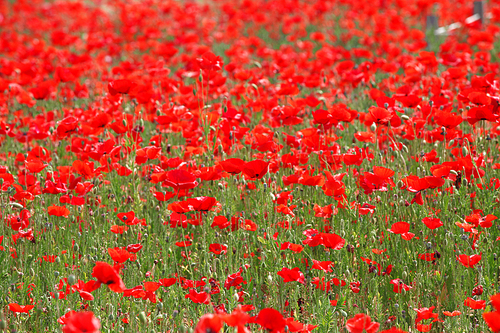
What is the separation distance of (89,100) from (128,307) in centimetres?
431

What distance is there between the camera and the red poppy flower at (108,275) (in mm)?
1865

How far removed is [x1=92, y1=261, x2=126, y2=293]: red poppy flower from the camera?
6.12 feet

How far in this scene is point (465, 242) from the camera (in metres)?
2.82

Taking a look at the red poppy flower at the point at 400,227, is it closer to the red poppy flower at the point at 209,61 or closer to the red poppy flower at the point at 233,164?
the red poppy flower at the point at 233,164

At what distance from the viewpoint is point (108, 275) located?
189 centimetres

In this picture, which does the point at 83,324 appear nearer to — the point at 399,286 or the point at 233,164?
the point at 233,164

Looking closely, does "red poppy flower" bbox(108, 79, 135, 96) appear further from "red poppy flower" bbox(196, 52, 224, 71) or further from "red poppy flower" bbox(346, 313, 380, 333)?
"red poppy flower" bbox(346, 313, 380, 333)

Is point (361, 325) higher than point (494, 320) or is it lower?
lower

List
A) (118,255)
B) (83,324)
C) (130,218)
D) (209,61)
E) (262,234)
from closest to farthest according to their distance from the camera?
1. (83,324)
2. (118,255)
3. (130,218)
4. (262,234)
5. (209,61)

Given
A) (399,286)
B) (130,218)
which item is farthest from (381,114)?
(130,218)

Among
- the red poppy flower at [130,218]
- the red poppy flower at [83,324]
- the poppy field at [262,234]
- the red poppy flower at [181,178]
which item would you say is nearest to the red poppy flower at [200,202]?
the poppy field at [262,234]

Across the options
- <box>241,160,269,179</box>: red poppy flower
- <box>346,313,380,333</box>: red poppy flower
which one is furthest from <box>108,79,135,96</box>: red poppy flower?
<box>346,313,380,333</box>: red poppy flower

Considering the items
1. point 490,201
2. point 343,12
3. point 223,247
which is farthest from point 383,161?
point 343,12

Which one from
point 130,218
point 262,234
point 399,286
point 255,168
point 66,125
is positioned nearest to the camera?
point 399,286
